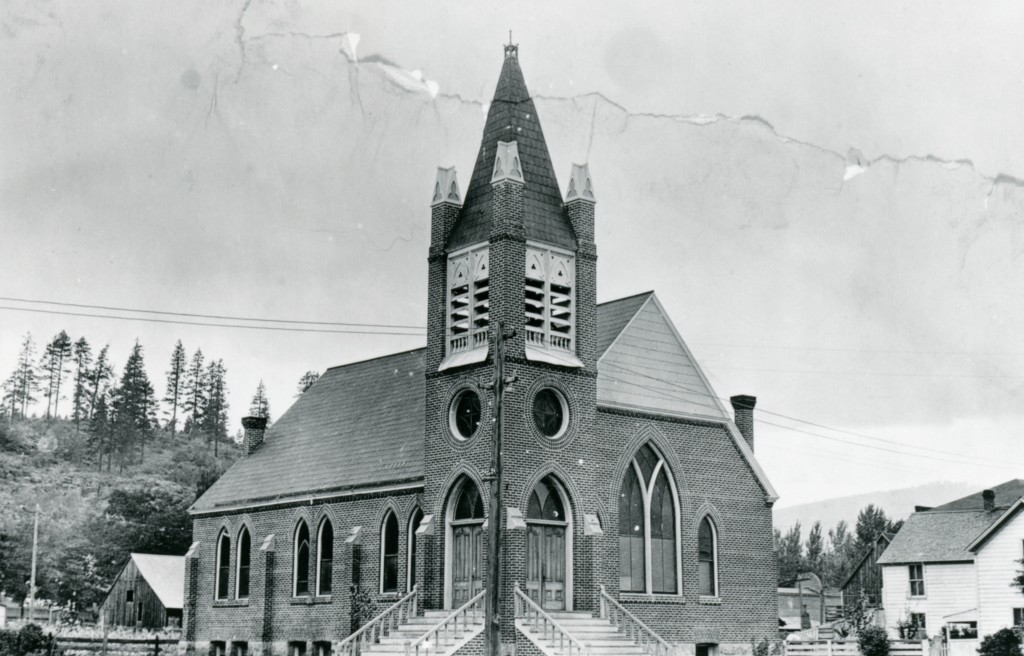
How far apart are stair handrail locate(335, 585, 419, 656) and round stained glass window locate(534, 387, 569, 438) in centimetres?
571

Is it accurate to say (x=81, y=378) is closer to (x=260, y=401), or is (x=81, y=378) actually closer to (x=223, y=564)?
(x=260, y=401)

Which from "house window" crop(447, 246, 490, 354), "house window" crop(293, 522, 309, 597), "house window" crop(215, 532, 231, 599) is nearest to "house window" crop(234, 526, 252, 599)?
"house window" crop(215, 532, 231, 599)

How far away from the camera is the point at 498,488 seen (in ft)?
84.9

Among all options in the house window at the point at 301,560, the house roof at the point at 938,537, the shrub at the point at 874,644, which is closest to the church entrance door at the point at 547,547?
the house window at the point at 301,560

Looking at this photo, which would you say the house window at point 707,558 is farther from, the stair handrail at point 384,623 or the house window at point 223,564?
the house window at point 223,564

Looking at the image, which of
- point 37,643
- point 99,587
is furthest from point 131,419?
point 37,643

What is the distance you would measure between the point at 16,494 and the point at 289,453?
83.1 m

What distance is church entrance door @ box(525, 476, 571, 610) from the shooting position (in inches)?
1288

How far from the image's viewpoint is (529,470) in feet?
107

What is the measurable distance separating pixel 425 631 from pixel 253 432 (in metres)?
19.2

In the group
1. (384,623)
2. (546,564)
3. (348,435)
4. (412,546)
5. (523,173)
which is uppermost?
(523,173)

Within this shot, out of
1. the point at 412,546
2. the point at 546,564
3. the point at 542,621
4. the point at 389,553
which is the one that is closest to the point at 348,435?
the point at 389,553

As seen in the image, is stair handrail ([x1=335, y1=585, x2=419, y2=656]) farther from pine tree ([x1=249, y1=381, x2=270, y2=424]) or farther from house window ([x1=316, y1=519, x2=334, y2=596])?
pine tree ([x1=249, y1=381, x2=270, y2=424])

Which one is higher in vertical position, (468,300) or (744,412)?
(468,300)
